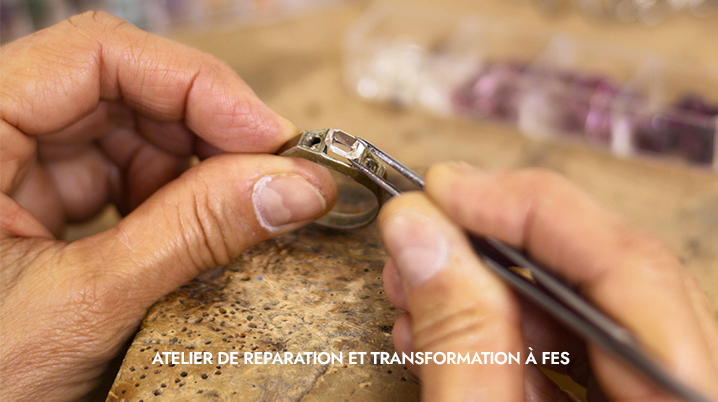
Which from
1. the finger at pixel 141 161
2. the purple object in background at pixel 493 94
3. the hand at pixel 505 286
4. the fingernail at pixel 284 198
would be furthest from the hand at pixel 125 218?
the purple object in background at pixel 493 94

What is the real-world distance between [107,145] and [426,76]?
1.24 metres

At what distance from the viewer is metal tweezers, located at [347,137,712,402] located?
54 cm

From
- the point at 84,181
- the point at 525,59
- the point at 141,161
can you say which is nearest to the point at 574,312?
the point at 141,161

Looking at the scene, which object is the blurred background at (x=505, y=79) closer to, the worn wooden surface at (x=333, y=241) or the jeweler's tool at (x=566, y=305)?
the worn wooden surface at (x=333, y=241)

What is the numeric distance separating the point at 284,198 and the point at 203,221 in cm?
15

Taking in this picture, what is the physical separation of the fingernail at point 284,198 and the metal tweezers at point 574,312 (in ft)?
1.21

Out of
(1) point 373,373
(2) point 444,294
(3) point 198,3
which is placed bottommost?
(1) point 373,373

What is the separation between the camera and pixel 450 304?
0.67m

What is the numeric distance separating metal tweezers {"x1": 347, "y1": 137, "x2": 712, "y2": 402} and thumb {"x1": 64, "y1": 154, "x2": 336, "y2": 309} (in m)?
0.40

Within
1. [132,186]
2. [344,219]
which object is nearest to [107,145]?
[132,186]

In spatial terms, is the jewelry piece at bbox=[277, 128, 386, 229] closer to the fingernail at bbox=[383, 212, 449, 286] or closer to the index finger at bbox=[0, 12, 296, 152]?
the index finger at bbox=[0, 12, 296, 152]

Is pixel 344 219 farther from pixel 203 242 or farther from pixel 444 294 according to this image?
pixel 444 294

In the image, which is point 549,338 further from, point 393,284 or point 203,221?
point 203,221

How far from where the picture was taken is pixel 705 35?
2.28 m
